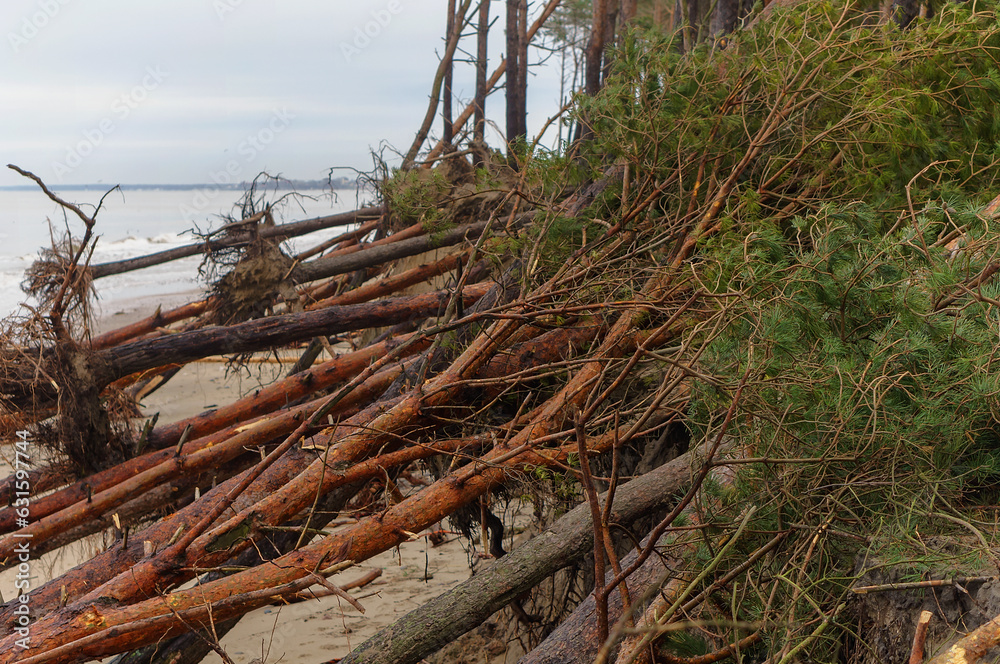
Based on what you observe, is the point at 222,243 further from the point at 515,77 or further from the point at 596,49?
→ the point at 515,77

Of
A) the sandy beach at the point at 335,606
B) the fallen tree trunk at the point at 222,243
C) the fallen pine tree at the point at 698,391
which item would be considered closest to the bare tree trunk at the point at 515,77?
the fallen tree trunk at the point at 222,243

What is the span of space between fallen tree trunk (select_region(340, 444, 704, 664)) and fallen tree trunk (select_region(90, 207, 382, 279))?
3.76 metres

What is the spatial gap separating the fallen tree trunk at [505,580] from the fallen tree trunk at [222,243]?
3.76 meters

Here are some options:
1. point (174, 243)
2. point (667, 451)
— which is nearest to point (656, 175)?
point (667, 451)

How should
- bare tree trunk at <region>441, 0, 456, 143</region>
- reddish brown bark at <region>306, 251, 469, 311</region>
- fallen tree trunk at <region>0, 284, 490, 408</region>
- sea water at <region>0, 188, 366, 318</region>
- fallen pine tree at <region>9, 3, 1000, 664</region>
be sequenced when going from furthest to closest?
bare tree trunk at <region>441, 0, 456, 143</region> → sea water at <region>0, 188, 366, 318</region> → reddish brown bark at <region>306, 251, 469, 311</region> → fallen tree trunk at <region>0, 284, 490, 408</region> → fallen pine tree at <region>9, 3, 1000, 664</region>

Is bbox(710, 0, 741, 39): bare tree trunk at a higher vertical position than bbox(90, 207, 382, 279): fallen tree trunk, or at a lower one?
higher

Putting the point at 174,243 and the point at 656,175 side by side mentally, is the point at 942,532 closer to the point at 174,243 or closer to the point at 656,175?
the point at 656,175

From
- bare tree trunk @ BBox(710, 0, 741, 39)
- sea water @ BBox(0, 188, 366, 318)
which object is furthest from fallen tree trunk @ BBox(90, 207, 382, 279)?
bare tree trunk @ BBox(710, 0, 741, 39)

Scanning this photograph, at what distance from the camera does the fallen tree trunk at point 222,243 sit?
5.53m

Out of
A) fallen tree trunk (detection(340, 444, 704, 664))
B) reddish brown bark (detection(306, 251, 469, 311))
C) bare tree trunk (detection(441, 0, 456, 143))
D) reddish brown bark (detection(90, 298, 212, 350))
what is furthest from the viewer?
bare tree trunk (detection(441, 0, 456, 143))

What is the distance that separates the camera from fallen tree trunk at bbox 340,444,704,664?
7.74ft

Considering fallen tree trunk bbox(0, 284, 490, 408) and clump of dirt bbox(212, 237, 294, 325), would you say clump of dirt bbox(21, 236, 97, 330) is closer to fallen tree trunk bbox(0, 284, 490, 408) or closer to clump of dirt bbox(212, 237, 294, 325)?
fallen tree trunk bbox(0, 284, 490, 408)

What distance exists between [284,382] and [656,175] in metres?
2.63

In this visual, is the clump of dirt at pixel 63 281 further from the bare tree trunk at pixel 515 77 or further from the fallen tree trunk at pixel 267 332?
the bare tree trunk at pixel 515 77
